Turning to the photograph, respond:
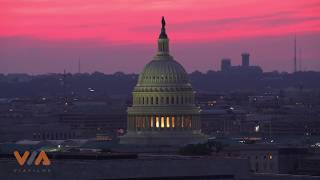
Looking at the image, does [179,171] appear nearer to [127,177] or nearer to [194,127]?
[127,177]

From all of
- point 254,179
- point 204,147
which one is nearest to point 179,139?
point 204,147

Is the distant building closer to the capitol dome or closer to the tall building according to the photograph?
the tall building

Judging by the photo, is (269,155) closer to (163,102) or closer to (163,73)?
(163,102)

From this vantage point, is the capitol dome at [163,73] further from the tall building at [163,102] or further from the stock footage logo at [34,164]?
the stock footage logo at [34,164]

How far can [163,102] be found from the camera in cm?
19050

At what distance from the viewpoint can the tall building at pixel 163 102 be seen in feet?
623

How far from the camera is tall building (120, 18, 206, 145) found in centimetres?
18975

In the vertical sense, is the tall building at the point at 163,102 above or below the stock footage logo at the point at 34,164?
above

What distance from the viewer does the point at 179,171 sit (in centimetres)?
13488

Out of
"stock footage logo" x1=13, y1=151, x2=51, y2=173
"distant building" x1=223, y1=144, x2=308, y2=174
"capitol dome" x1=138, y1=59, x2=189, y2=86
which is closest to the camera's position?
"stock footage logo" x1=13, y1=151, x2=51, y2=173

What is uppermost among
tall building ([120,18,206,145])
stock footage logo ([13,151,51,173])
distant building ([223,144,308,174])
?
tall building ([120,18,206,145])

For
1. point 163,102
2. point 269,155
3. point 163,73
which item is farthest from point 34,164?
point 163,102

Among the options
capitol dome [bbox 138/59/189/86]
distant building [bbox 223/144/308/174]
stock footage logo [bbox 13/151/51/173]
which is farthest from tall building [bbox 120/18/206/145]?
stock footage logo [bbox 13/151/51/173]

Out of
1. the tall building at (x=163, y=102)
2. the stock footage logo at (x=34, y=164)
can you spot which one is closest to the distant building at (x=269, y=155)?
the tall building at (x=163, y=102)
